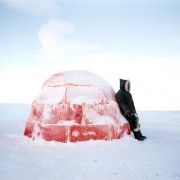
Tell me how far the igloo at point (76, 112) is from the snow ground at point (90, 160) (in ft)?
1.02

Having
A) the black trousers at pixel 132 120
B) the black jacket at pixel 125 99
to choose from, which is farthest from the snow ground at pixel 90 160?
the black jacket at pixel 125 99

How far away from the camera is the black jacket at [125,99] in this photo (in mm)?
9297

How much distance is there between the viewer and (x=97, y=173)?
5.71m

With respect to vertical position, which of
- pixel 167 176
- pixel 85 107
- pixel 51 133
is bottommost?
pixel 167 176

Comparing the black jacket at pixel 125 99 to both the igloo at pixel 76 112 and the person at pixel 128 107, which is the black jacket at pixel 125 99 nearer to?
the person at pixel 128 107

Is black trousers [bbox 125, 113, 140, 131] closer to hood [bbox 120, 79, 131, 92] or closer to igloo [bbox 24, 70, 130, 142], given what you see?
igloo [bbox 24, 70, 130, 142]

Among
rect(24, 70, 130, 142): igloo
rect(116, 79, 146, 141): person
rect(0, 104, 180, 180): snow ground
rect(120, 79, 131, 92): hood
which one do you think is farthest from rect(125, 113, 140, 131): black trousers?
rect(120, 79, 131, 92): hood

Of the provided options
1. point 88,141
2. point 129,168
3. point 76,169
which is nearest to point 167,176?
point 129,168

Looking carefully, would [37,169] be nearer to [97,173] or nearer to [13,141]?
[97,173]

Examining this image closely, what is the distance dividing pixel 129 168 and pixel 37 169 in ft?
6.03

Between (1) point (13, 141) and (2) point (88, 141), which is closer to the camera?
(2) point (88, 141)

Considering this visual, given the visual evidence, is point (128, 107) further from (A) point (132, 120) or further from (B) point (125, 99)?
(A) point (132, 120)

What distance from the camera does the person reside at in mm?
9016

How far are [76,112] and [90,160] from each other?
86.1 inches
